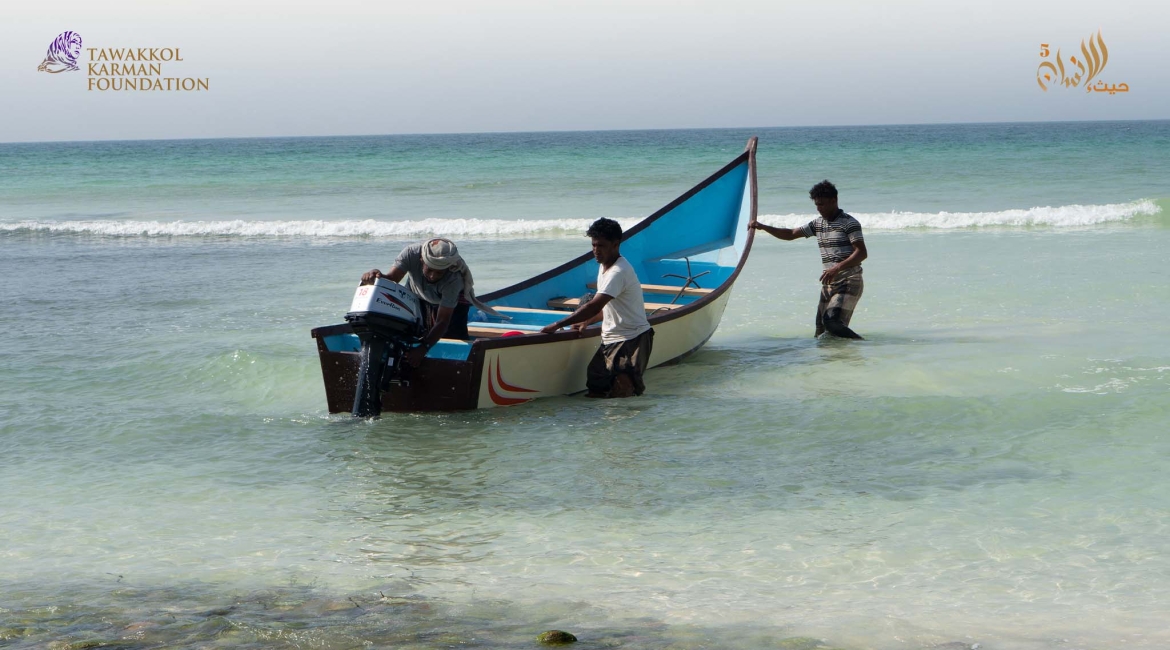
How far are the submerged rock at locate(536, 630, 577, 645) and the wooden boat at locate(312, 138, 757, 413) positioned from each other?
304cm

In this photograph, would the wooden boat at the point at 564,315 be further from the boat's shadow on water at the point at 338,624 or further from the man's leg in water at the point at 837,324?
the boat's shadow on water at the point at 338,624

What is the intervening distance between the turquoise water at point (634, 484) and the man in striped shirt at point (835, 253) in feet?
0.95

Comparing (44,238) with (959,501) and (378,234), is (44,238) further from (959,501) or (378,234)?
(959,501)

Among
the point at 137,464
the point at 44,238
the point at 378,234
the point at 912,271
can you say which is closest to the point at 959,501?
the point at 137,464

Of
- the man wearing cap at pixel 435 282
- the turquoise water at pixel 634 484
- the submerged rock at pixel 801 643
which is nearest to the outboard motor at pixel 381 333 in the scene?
the man wearing cap at pixel 435 282

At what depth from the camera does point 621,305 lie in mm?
6949

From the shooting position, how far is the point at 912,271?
13430mm

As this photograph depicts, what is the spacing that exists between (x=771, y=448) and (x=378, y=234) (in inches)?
631

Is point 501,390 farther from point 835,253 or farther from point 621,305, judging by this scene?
point 835,253

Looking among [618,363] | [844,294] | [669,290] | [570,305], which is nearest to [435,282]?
[618,363]

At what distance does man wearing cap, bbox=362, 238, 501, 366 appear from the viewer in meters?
6.57

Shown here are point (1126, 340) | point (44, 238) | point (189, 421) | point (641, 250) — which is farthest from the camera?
point (44, 238)

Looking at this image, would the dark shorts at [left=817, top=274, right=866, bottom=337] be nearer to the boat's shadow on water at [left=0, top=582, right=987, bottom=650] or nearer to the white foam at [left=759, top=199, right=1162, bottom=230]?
the boat's shadow on water at [left=0, top=582, right=987, bottom=650]

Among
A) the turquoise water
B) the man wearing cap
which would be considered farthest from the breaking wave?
the man wearing cap
